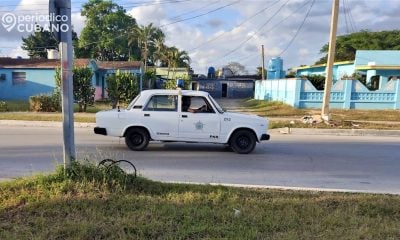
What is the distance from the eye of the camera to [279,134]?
1465 cm

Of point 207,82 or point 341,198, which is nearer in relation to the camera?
point 341,198

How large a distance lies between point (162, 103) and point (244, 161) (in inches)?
99.5

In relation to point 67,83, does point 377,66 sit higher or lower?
higher

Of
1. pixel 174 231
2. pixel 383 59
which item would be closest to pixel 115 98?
pixel 174 231

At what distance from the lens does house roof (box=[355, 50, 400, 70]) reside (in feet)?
103

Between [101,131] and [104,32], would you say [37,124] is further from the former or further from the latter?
[104,32]

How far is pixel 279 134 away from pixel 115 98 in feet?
38.1

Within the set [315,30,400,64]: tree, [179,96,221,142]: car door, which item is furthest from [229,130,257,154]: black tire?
[315,30,400,64]: tree

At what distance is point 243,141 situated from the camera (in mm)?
9789

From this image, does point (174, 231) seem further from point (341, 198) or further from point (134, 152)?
point (134, 152)

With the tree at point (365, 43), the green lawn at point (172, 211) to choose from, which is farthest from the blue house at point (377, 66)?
the green lawn at point (172, 211)

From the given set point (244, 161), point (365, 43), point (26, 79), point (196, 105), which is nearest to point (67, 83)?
point (196, 105)

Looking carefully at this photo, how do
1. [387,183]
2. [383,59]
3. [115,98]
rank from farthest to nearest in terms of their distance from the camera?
[383,59] → [115,98] → [387,183]

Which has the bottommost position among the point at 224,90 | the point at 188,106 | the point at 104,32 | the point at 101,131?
the point at 101,131
